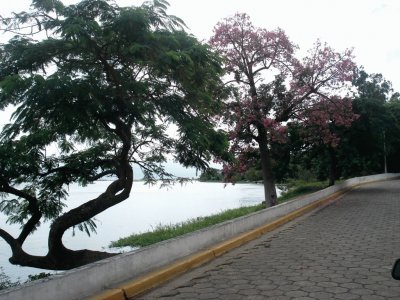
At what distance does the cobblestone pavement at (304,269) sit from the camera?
546 centimetres

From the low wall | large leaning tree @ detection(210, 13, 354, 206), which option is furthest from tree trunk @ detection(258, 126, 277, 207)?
the low wall

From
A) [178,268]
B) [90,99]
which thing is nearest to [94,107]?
[90,99]

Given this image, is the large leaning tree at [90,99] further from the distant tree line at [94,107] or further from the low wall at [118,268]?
the low wall at [118,268]

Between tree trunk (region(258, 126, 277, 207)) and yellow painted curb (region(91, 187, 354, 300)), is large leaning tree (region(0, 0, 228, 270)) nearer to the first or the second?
yellow painted curb (region(91, 187, 354, 300))

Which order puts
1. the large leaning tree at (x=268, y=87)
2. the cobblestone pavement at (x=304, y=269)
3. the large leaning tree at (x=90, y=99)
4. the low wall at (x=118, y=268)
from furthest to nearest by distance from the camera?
the large leaning tree at (x=268, y=87) < the large leaning tree at (x=90, y=99) < the cobblestone pavement at (x=304, y=269) < the low wall at (x=118, y=268)

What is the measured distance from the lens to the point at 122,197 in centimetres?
1089

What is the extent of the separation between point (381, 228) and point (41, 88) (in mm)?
8939

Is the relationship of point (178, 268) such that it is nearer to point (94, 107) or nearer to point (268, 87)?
point (94, 107)

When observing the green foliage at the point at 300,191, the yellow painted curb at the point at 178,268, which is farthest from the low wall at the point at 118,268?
the green foliage at the point at 300,191

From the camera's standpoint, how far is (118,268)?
560 cm

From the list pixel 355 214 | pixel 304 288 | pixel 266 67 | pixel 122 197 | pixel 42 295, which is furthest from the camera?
pixel 266 67

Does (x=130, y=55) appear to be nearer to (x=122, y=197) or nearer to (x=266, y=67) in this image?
(x=122, y=197)

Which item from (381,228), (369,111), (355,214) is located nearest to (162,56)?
(381,228)

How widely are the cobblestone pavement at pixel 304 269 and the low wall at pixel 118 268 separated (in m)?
0.45
